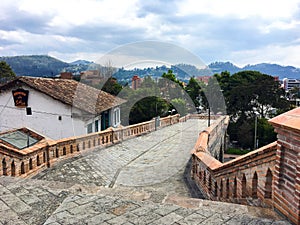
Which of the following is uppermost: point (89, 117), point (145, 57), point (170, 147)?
point (145, 57)

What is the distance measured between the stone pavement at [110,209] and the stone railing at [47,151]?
1.29 metres

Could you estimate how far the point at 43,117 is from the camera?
13.5m

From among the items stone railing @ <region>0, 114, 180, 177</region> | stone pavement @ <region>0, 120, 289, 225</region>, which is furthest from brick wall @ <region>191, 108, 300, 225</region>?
stone railing @ <region>0, 114, 180, 177</region>

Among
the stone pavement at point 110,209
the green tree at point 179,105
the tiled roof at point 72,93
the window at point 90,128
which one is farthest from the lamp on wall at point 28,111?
the stone pavement at point 110,209

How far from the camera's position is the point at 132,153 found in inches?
357

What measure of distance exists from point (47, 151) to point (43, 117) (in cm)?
803

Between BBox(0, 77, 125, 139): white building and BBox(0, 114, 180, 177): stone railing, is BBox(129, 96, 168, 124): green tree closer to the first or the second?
BBox(0, 77, 125, 139): white building

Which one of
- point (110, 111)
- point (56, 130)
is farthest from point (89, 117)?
point (110, 111)

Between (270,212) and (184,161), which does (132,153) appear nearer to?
(184,161)

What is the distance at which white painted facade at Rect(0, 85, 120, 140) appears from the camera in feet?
42.4

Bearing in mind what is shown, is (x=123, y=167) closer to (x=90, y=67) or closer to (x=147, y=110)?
(x=90, y=67)

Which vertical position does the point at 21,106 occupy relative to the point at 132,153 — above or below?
above

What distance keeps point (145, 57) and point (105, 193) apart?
487cm

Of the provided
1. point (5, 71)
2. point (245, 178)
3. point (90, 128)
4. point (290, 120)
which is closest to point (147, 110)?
point (90, 128)
